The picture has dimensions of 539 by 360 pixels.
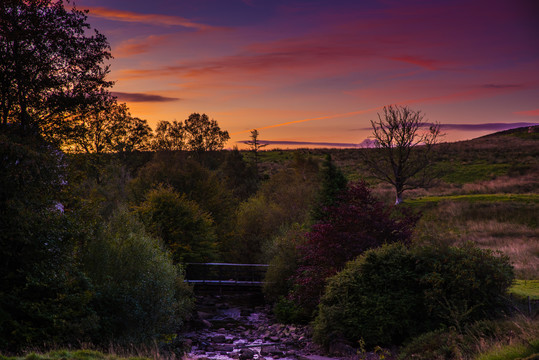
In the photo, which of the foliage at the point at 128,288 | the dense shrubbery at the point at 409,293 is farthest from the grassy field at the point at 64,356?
the dense shrubbery at the point at 409,293

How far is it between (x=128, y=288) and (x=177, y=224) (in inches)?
697

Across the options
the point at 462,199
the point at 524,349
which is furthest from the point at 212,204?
the point at 524,349

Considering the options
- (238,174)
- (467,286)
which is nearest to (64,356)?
(467,286)

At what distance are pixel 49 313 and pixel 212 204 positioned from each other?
3006cm

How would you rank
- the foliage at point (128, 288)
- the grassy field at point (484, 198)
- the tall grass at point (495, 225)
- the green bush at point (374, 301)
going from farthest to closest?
the grassy field at point (484, 198) → the tall grass at point (495, 225) → the green bush at point (374, 301) → the foliage at point (128, 288)

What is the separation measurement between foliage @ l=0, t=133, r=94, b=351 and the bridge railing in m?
18.2

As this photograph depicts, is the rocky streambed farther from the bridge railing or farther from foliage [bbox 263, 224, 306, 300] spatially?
foliage [bbox 263, 224, 306, 300]

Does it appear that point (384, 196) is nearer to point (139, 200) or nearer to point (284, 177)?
point (284, 177)

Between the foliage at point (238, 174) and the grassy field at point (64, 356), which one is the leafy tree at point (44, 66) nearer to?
the grassy field at point (64, 356)

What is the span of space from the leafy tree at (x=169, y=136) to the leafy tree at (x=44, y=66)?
4722 cm

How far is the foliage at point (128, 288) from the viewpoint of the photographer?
61.6 ft

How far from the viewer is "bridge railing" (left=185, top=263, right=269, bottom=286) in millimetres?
35688

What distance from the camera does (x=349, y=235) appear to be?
77.9 feet

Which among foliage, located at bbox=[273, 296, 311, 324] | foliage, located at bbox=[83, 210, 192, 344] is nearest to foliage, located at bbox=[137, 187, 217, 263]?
foliage, located at bbox=[273, 296, 311, 324]
